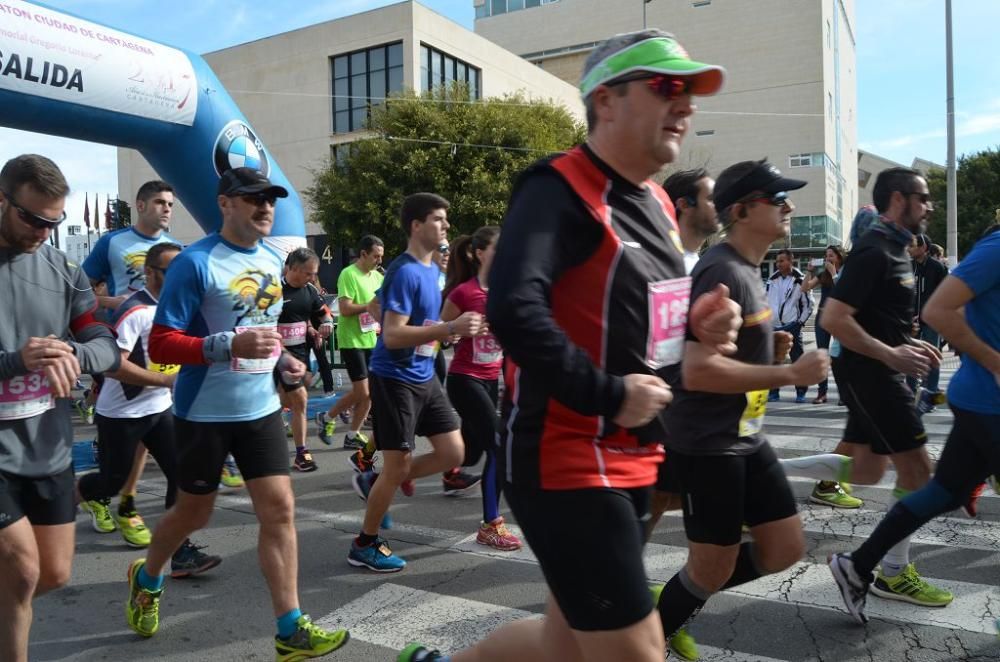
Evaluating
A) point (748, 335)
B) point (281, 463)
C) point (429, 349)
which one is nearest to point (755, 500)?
point (748, 335)

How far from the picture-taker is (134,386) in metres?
4.82

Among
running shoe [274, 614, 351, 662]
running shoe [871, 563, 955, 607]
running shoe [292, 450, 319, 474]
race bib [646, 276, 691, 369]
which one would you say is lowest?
running shoe [292, 450, 319, 474]

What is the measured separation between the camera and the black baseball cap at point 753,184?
3.04 metres

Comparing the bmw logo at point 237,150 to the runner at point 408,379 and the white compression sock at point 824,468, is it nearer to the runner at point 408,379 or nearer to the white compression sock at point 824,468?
the runner at point 408,379

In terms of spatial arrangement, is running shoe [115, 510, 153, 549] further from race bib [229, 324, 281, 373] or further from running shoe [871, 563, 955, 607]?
running shoe [871, 563, 955, 607]

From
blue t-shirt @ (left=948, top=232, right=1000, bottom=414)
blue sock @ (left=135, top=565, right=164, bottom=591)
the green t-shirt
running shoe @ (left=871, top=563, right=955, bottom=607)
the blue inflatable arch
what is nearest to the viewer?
blue t-shirt @ (left=948, top=232, right=1000, bottom=414)

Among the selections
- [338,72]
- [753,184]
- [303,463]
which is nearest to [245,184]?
[753,184]

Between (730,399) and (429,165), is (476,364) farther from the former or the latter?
(429,165)

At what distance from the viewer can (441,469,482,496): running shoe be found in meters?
6.18

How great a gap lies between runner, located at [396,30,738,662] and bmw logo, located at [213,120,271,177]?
9192 mm

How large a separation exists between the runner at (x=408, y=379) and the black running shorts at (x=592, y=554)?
2.48m

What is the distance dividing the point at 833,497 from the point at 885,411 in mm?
1982

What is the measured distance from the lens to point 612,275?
74.3 inches

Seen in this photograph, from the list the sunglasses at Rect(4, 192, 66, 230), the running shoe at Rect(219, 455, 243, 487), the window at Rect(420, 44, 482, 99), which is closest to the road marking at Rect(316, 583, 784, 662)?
the sunglasses at Rect(4, 192, 66, 230)
